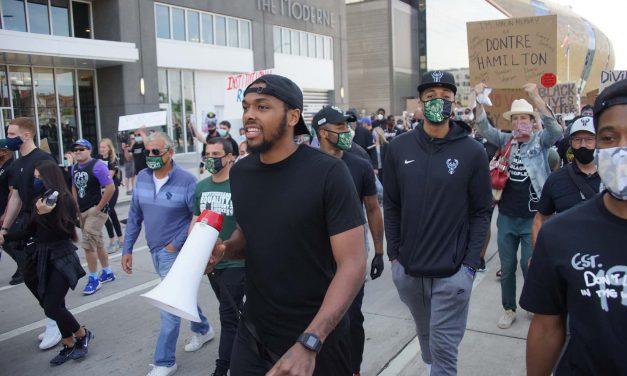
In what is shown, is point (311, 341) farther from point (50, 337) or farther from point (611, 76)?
point (611, 76)

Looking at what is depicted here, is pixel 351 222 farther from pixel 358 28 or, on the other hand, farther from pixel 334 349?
pixel 358 28

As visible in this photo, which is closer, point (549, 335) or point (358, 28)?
point (549, 335)

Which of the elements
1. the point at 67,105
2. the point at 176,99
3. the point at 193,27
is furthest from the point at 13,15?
the point at 193,27

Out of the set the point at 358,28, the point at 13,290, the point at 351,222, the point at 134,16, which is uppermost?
the point at 358,28

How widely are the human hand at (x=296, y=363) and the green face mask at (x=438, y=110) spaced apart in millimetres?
1873

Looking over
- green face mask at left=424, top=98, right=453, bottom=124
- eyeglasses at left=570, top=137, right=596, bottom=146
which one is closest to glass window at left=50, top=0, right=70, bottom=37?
green face mask at left=424, top=98, right=453, bottom=124

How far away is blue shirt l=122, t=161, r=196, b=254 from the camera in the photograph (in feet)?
15.0

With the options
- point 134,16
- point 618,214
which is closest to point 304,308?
point 618,214

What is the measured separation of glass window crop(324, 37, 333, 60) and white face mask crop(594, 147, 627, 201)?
34069 mm

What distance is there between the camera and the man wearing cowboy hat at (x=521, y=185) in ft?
16.3

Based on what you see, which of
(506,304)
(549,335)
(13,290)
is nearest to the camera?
(549,335)

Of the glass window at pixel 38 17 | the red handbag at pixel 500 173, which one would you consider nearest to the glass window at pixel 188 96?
the glass window at pixel 38 17

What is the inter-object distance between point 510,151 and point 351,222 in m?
3.34

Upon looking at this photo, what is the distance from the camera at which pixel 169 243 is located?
4.55 metres
